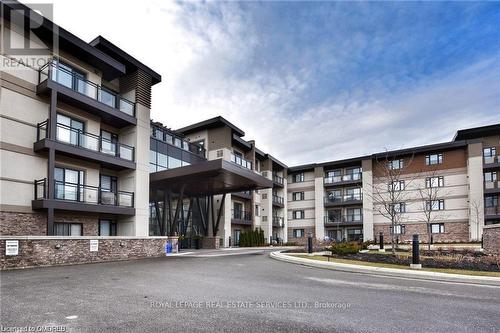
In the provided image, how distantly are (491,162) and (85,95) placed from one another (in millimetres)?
39160

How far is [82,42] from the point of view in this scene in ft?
67.9

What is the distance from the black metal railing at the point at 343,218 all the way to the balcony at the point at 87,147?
1247 inches

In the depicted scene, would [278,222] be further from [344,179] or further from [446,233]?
[446,233]

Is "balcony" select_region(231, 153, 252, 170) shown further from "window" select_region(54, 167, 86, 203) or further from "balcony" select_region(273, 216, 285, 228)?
"window" select_region(54, 167, 86, 203)

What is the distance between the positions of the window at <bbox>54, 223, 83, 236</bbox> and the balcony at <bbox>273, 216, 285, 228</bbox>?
3083cm

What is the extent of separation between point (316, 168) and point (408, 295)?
42170mm

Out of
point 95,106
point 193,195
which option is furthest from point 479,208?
point 95,106

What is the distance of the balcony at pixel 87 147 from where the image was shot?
18.5m

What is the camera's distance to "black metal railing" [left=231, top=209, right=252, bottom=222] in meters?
40.0

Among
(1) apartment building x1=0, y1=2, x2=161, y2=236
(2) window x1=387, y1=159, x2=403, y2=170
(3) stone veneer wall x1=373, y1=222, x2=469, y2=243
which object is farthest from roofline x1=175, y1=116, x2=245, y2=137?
(3) stone veneer wall x1=373, y1=222, x2=469, y2=243

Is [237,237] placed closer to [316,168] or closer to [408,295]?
[316,168]

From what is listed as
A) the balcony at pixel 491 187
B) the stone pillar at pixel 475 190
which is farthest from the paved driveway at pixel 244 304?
the balcony at pixel 491 187

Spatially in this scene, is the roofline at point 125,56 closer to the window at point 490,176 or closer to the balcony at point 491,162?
the balcony at point 491,162

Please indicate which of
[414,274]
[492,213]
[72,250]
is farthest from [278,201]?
[414,274]
